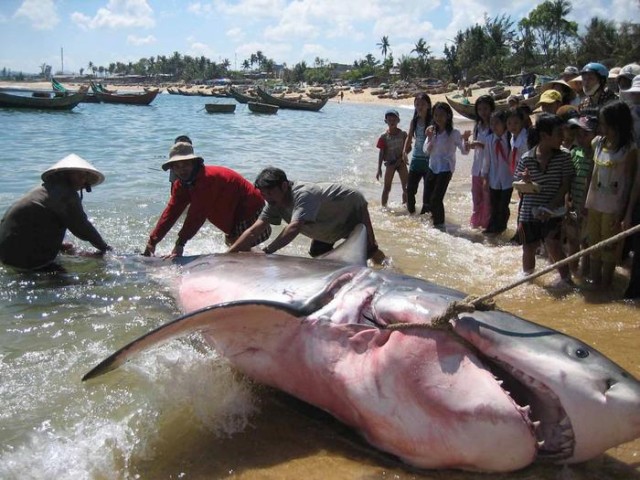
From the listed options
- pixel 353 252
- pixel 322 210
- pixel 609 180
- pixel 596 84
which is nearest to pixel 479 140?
pixel 596 84

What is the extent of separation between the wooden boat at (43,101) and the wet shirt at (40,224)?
119ft

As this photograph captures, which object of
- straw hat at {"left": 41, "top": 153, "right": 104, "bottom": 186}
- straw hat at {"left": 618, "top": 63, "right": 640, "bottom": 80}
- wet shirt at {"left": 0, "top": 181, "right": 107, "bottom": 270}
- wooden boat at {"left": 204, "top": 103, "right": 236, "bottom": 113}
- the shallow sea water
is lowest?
the shallow sea water

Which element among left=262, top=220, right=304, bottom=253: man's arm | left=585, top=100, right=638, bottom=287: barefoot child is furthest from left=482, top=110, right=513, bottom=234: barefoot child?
left=262, top=220, right=304, bottom=253: man's arm

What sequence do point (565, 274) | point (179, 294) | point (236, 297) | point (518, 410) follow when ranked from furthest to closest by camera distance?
point (565, 274)
point (179, 294)
point (236, 297)
point (518, 410)

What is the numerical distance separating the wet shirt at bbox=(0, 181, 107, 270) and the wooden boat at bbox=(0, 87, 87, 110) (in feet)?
119

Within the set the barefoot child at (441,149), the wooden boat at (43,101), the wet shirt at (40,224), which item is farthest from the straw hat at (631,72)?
the wooden boat at (43,101)

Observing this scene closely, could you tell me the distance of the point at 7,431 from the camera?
9.70 ft

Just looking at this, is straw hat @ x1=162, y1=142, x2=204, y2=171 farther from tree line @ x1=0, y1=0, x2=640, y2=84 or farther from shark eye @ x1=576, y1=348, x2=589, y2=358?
tree line @ x1=0, y1=0, x2=640, y2=84

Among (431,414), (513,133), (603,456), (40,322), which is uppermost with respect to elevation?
(513,133)

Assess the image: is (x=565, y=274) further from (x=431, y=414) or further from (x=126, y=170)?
(x=126, y=170)

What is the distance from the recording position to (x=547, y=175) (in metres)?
5.13

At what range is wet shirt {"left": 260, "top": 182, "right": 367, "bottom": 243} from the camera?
4.58 m

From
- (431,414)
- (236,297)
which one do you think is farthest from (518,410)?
(236,297)

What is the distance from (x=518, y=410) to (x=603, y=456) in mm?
765
